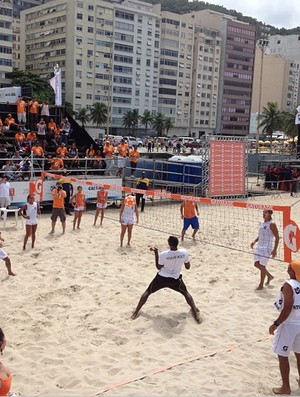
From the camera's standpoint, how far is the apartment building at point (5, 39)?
6625 cm

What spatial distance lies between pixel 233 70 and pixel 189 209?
93710mm

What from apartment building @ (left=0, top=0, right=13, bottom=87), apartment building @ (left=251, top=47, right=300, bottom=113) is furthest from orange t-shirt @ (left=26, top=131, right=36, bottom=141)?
apartment building @ (left=251, top=47, right=300, bottom=113)

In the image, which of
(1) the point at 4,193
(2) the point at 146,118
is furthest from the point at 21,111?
(2) the point at 146,118

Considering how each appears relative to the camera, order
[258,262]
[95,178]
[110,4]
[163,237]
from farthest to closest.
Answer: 1. [110,4]
2. [95,178]
3. [163,237]
4. [258,262]

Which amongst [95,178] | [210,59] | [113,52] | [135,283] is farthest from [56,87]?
[210,59]

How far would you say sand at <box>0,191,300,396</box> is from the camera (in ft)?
16.1

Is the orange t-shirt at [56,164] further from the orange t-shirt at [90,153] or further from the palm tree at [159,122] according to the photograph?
the palm tree at [159,122]

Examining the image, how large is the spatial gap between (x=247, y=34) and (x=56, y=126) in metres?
91.3

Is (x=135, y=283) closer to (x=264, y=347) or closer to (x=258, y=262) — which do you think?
(x=258, y=262)

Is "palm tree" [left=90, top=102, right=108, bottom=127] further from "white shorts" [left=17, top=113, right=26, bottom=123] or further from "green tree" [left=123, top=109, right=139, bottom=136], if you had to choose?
"white shorts" [left=17, top=113, right=26, bottom=123]

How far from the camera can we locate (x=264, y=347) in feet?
19.3

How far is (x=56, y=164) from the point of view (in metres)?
16.1

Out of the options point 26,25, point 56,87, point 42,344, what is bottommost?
point 42,344

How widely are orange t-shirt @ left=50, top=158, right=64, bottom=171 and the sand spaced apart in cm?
622
